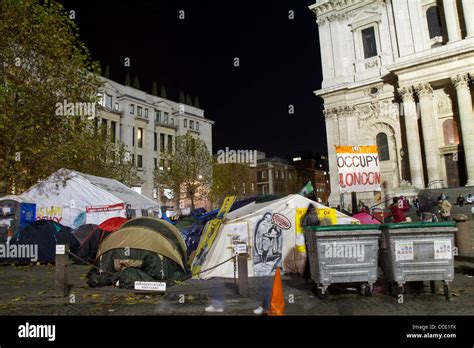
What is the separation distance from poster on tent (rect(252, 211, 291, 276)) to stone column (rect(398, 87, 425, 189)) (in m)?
23.4

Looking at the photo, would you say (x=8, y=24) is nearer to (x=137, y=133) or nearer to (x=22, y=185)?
(x=22, y=185)

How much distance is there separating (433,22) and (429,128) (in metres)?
10.2

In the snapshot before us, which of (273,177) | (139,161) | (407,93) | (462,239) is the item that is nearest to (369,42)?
(407,93)

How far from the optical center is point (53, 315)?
6.55 meters

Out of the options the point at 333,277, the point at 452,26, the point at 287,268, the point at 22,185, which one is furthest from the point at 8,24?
the point at 452,26

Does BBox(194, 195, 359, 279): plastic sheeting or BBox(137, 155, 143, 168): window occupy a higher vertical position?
BBox(137, 155, 143, 168): window

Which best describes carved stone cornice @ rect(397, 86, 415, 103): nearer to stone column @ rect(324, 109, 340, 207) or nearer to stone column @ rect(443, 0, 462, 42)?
stone column @ rect(443, 0, 462, 42)

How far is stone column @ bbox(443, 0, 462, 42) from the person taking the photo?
94.3ft

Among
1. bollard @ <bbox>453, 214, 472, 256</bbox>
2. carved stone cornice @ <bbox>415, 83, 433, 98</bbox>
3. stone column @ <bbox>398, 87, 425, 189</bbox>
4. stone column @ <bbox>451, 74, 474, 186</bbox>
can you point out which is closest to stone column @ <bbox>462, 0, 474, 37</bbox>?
stone column @ <bbox>451, 74, 474, 186</bbox>

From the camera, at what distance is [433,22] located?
31.3 m

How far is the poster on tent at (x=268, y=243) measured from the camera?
10.5 meters

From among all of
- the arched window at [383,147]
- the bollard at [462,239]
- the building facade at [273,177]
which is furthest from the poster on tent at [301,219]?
the building facade at [273,177]

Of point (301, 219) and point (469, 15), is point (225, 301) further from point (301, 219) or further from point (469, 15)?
point (469, 15)

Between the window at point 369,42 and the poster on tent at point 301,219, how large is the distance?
95.9 feet
